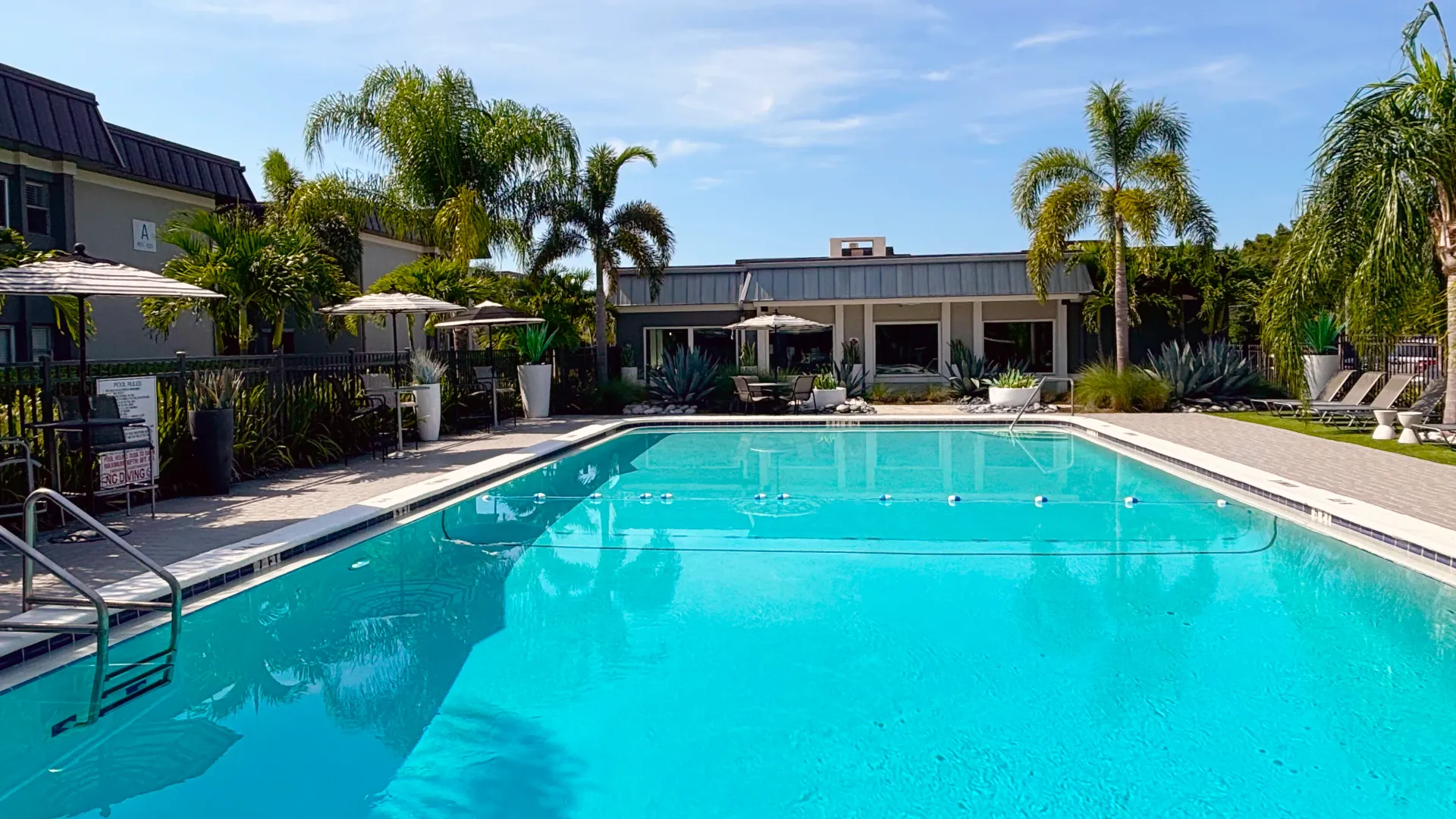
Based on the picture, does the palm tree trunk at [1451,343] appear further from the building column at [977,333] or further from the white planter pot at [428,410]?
the white planter pot at [428,410]

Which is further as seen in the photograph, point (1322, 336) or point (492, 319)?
point (1322, 336)

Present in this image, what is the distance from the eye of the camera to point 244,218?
20.4 m

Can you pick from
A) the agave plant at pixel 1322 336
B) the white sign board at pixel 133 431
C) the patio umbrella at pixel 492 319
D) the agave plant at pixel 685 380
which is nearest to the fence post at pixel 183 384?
the white sign board at pixel 133 431

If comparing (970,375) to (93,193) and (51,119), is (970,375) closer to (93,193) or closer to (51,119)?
(93,193)

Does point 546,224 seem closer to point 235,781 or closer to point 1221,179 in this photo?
point 1221,179

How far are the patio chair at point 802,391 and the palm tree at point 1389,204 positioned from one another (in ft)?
28.2

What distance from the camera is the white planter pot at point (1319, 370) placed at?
17.9 metres

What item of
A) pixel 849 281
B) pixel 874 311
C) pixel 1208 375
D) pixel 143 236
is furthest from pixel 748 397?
pixel 143 236

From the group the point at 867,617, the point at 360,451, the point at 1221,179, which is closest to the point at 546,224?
the point at 360,451

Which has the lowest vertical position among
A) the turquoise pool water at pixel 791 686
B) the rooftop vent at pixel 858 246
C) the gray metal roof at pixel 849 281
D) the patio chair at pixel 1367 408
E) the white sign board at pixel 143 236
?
the turquoise pool water at pixel 791 686

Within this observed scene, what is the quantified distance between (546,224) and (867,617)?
15.8 metres

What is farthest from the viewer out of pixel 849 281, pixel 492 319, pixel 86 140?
pixel 849 281

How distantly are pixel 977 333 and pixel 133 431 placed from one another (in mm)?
19240

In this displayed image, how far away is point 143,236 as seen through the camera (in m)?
19.2
